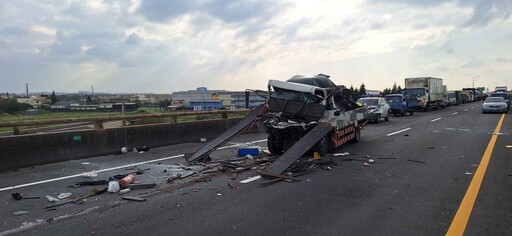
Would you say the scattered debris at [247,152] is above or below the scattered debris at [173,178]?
above

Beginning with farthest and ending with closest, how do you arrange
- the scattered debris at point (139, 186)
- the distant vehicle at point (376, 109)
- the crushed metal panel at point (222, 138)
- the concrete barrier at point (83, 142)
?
the distant vehicle at point (376, 109) < the crushed metal panel at point (222, 138) < the concrete barrier at point (83, 142) < the scattered debris at point (139, 186)

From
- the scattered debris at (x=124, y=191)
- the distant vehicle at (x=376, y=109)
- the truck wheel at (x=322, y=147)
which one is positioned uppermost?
the distant vehicle at (x=376, y=109)

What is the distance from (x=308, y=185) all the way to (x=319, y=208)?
5.19 feet

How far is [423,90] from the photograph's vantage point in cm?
4128

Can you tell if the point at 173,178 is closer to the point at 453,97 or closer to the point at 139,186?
the point at 139,186

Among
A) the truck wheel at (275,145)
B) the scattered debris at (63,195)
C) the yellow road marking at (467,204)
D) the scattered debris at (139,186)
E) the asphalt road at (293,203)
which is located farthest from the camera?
the truck wheel at (275,145)

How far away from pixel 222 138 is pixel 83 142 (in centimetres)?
390

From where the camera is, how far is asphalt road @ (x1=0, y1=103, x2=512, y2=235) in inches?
206

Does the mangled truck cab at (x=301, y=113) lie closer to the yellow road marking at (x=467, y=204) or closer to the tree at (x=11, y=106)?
the yellow road marking at (x=467, y=204)

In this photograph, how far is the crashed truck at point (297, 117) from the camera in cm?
1109

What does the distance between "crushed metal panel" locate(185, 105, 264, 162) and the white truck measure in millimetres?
31981

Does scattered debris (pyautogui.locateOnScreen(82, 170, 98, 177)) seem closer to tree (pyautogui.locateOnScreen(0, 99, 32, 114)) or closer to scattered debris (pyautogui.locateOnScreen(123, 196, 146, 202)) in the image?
scattered debris (pyautogui.locateOnScreen(123, 196, 146, 202))

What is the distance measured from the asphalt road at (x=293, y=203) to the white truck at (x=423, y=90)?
3258cm

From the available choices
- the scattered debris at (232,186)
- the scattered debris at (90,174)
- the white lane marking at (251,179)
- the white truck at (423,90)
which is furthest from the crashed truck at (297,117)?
the white truck at (423,90)
